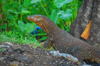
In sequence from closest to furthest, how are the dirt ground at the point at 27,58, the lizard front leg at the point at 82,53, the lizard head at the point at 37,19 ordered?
the dirt ground at the point at 27,58
the lizard front leg at the point at 82,53
the lizard head at the point at 37,19

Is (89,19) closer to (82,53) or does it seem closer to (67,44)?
(67,44)

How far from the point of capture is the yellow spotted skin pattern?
3375mm

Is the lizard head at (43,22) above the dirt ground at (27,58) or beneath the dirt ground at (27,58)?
above

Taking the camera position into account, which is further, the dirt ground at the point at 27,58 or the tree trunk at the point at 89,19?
the tree trunk at the point at 89,19

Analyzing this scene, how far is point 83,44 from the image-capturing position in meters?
3.48

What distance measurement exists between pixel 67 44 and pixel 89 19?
140cm

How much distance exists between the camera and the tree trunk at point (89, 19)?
161 inches

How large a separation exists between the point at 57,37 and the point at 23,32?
1698mm

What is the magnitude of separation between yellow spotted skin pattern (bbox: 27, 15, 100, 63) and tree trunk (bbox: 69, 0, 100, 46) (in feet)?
2.46

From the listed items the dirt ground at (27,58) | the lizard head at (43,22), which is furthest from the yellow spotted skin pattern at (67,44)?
the dirt ground at (27,58)

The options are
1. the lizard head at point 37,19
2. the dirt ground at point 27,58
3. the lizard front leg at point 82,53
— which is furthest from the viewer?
the lizard head at point 37,19

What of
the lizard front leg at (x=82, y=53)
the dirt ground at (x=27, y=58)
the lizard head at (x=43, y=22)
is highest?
the lizard head at (x=43, y=22)

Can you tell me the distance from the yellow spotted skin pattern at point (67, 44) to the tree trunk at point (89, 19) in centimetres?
75

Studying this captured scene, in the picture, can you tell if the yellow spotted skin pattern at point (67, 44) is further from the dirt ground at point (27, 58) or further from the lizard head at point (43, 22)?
the dirt ground at point (27, 58)
